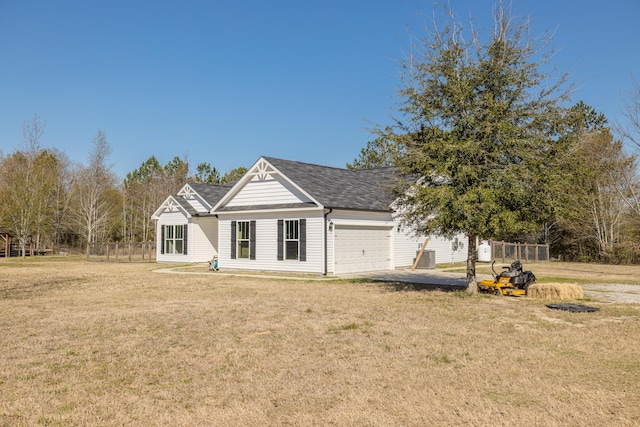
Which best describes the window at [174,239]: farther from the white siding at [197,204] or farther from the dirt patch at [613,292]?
the dirt patch at [613,292]

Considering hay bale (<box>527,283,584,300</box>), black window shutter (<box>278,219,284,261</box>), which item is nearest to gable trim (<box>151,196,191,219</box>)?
black window shutter (<box>278,219,284,261</box>)

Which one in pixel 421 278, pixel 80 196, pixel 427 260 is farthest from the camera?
pixel 80 196

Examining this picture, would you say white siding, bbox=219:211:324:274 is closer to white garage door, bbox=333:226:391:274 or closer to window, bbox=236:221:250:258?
window, bbox=236:221:250:258

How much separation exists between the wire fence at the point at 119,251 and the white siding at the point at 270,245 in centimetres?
1027

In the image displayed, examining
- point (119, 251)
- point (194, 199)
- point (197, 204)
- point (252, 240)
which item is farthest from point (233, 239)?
point (119, 251)

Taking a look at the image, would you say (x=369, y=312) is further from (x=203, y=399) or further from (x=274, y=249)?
(x=274, y=249)

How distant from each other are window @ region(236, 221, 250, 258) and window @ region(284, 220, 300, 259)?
2.49 metres

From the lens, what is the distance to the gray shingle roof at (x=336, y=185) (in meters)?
21.1

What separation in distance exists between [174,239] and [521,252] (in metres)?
22.3

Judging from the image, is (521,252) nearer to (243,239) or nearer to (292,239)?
(292,239)

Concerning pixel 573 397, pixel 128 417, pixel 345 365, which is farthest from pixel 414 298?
pixel 128 417

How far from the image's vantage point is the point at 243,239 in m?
23.5

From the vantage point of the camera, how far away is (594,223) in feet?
106

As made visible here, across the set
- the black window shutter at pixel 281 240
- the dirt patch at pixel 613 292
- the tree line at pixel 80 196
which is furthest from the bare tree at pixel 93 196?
the dirt patch at pixel 613 292
